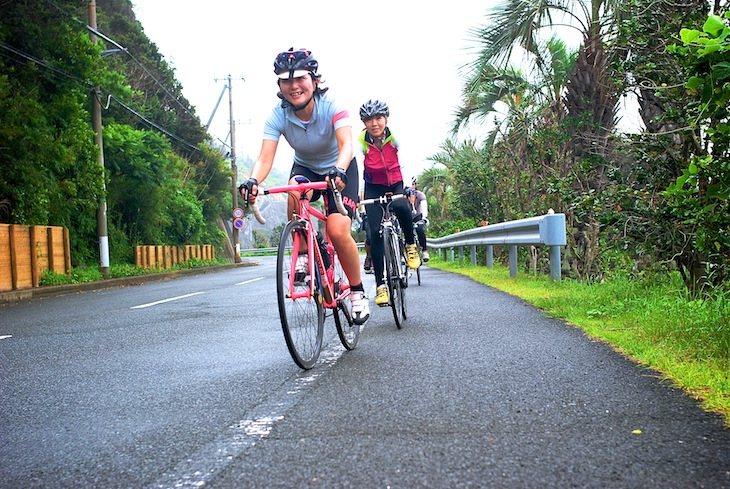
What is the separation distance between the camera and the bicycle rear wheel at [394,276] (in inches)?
240

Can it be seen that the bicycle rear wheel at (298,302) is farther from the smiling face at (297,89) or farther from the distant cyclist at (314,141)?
the smiling face at (297,89)

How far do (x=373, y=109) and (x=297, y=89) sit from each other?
2.07 metres

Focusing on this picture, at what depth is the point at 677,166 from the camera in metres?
6.12

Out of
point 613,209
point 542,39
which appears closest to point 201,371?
point 613,209

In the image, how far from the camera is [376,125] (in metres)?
6.71

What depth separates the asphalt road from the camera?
2473 mm

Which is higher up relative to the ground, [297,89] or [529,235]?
[297,89]

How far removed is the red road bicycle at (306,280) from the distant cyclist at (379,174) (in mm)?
1203

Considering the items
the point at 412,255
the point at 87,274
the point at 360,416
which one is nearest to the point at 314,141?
the point at 360,416

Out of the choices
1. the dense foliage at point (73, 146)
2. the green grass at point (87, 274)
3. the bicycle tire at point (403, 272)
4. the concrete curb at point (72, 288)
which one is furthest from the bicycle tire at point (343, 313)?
the green grass at point (87, 274)

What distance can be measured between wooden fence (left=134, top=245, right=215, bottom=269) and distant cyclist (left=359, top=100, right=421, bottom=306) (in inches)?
762

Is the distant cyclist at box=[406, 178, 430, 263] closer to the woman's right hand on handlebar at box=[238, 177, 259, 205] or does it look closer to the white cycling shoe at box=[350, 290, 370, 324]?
the white cycling shoe at box=[350, 290, 370, 324]

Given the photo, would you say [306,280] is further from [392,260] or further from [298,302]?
[392,260]

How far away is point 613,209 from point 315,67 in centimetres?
340
